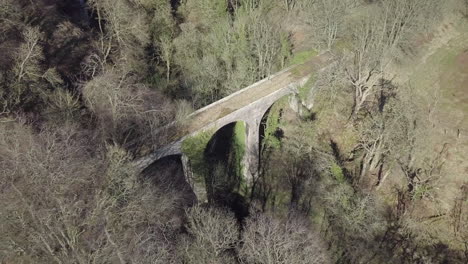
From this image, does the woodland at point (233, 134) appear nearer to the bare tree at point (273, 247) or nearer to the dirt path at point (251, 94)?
the bare tree at point (273, 247)

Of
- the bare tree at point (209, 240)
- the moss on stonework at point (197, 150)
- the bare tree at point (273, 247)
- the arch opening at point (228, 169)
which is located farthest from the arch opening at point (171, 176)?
the bare tree at point (273, 247)

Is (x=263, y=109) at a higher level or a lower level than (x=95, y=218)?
lower

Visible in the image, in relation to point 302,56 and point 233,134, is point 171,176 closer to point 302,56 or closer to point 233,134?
point 233,134

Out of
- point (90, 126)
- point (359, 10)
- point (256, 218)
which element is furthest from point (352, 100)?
point (90, 126)

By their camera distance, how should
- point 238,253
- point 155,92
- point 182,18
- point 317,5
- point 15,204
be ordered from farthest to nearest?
point 182,18 → point 317,5 → point 155,92 → point 238,253 → point 15,204

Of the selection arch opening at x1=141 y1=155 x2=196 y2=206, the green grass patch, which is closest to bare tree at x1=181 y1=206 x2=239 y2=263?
arch opening at x1=141 y1=155 x2=196 y2=206

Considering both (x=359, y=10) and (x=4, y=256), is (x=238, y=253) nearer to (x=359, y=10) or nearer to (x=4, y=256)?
(x=4, y=256)

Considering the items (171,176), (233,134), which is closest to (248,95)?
(233,134)
